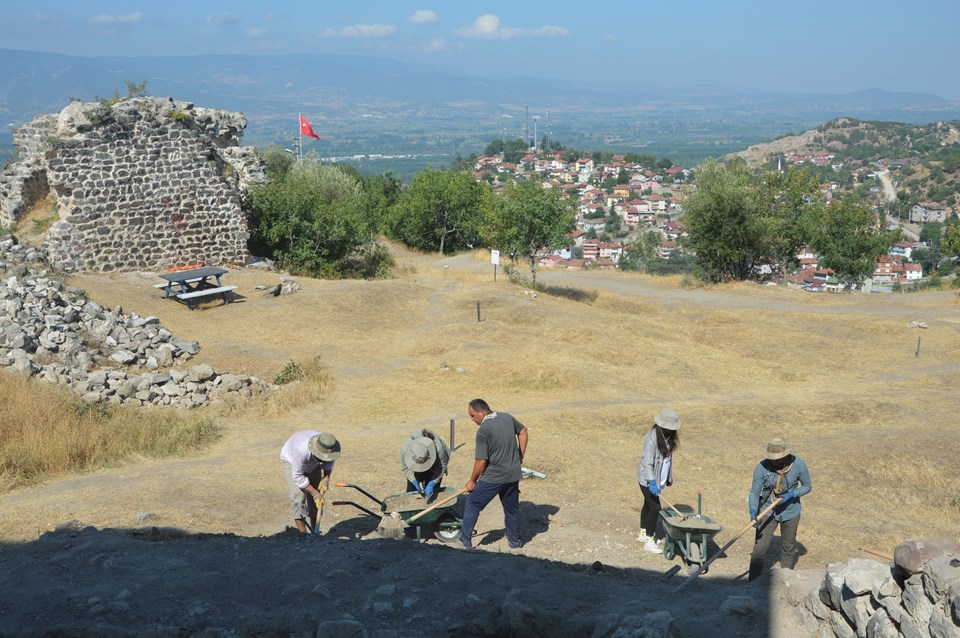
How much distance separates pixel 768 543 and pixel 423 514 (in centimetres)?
330

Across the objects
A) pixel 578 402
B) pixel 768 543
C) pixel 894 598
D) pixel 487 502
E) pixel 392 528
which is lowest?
pixel 578 402

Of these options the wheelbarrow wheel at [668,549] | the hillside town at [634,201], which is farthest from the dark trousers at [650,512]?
→ the hillside town at [634,201]

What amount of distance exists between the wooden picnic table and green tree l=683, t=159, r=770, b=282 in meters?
18.3

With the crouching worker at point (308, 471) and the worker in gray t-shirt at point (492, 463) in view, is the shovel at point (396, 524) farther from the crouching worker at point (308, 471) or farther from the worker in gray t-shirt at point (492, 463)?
the crouching worker at point (308, 471)

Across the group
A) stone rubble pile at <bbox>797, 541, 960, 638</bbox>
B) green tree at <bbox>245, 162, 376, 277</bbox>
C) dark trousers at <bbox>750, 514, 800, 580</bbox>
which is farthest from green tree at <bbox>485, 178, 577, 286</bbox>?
stone rubble pile at <bbox>797, 541, 960, 638</bbox>

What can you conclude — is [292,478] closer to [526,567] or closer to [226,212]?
[526,567]

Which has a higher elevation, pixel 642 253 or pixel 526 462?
pixel 526 462

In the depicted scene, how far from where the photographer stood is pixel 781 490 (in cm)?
802

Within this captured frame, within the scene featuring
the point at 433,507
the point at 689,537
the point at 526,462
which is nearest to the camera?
the point at 689,537

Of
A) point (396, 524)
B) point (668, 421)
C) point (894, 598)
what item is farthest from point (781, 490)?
point (396, 524)

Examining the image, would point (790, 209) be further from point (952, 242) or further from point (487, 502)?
point (487, 502)

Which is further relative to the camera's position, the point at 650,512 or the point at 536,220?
the point at 536,220

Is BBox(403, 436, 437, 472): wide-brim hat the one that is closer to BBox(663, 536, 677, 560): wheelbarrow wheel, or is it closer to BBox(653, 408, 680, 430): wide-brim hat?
BBox(653, 408, 680, 430): wide-brim hat

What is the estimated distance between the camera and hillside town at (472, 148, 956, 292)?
251ft
